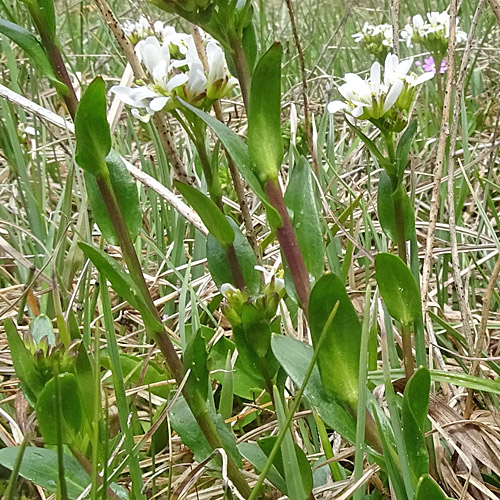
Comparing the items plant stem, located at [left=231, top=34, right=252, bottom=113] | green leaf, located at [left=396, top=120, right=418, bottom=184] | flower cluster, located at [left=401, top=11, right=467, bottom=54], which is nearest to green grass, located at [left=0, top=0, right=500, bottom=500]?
green leaf, located at [left=396, top=120, right=418, bottom=184]

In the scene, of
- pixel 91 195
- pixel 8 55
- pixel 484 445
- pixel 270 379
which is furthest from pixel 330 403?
pixel 8 55

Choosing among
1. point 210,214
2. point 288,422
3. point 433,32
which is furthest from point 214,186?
point 433,32

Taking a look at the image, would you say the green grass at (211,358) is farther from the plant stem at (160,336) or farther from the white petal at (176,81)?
the white petal at (176,81)

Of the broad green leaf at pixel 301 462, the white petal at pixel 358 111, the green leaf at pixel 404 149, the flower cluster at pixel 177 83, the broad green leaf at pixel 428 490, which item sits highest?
the flower cluster at pixel 177 83

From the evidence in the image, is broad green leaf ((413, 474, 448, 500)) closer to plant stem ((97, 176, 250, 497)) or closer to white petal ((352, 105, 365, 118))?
plant stem ((97, 176, 250, 497))

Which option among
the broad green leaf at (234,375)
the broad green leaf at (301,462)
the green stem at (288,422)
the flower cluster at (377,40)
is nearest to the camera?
the green stem at (288,422)

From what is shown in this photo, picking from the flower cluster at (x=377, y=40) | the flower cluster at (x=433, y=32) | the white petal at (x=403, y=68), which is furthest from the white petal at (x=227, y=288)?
the flower cluster at (x=377, y=40)
